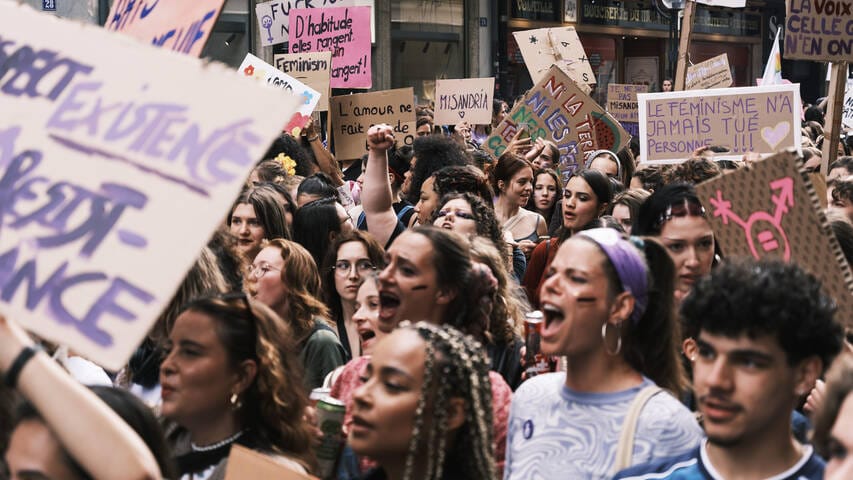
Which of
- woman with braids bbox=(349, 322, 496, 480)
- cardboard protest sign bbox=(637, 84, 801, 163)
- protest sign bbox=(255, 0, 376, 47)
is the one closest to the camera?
woman with braids bbox=(349, 322, 496, 480)

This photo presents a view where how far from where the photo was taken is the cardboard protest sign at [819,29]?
339 inches

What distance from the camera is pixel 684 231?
4.57m

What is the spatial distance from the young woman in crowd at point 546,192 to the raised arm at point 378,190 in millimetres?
2455

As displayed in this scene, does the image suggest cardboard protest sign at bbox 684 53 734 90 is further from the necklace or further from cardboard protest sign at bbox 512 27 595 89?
the necklace

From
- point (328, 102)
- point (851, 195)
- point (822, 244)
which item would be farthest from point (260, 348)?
point (328, 102)

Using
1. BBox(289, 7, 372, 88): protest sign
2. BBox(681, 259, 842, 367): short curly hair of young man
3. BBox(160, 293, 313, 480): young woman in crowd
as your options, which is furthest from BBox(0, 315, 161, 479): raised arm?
BBox(289, 7, 372, 88): protest sign

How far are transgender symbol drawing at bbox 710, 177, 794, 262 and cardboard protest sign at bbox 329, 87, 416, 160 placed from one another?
6766 millimetres

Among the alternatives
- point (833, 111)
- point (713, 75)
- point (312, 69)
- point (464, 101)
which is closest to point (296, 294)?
point (833, 111)

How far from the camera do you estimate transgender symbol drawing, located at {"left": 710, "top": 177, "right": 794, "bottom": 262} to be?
3.49 m

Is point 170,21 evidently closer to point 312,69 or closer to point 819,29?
point 819,29

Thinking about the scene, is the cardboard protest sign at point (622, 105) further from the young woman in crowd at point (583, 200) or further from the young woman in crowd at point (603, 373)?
the young woman in crowd at point (603, 373)

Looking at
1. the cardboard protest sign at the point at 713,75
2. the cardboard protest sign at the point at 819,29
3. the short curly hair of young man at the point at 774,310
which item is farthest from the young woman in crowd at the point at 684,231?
the cardboard protest sign at the point at 713,75

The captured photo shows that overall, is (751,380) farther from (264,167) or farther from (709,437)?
(264,167)

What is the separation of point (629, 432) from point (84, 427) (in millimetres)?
1297
